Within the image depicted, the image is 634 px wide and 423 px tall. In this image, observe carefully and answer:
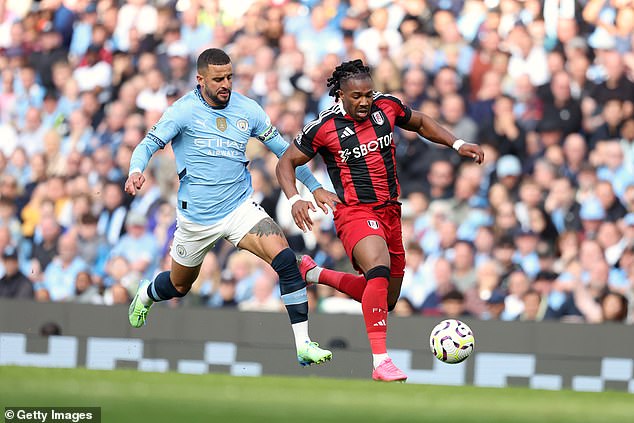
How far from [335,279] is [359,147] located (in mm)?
1321

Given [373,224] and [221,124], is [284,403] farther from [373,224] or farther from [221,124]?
[221,124]

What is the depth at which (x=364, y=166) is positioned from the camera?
10.5m

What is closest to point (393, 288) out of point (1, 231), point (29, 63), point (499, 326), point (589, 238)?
point (499, 326)

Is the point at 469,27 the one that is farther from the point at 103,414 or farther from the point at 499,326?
the point at 103,414

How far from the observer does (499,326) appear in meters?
13.2

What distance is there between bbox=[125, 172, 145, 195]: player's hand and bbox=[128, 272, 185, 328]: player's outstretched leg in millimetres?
1621

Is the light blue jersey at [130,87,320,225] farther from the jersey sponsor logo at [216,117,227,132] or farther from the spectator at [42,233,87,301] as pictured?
the spectator at [42,233,87,301]

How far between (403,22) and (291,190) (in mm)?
6232

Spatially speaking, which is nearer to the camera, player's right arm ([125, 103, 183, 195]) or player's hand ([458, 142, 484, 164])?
player's right arm ([125, 103, 183, 195])

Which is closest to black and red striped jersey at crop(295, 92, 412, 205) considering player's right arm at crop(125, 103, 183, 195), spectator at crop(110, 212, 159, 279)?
player's right arm at crop(125, 103, 183, 195)

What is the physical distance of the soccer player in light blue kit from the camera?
1034 centimetres

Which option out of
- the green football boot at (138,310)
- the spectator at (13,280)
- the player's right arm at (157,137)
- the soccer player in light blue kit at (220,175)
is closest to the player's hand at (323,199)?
the soccer player in light blue kit at (220,175)

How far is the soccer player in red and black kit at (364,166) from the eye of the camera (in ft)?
33.2

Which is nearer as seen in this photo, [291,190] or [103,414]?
[103,414]
